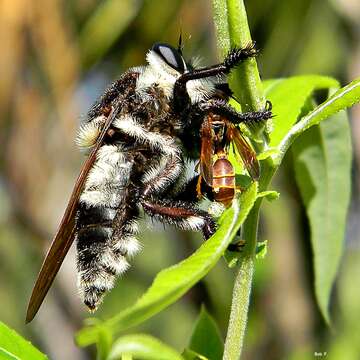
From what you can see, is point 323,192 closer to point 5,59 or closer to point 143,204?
point 143,204

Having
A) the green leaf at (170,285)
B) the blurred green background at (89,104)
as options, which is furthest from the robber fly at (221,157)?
the blurred green background at (89,104)

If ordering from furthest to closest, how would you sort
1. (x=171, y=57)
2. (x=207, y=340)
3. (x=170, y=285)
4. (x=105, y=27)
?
1. (x=105, y=27)
2. (x=171, y=57)
3. (x=207, y=340)
4. (x=170, y=285)

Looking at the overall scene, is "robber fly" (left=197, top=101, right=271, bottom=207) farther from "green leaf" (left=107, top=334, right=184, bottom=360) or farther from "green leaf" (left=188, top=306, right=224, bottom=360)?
"green leaf" (left=107, top=334, right=184, bottom=360)

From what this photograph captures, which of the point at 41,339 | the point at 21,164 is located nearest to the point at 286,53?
the point at 21,164

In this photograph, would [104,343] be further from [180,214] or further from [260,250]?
[180,214]

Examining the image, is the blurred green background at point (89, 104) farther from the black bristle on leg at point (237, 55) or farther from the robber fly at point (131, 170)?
the black bristle on leg at point (237, 55)

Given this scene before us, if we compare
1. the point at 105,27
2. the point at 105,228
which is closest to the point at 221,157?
the point at 105,228
